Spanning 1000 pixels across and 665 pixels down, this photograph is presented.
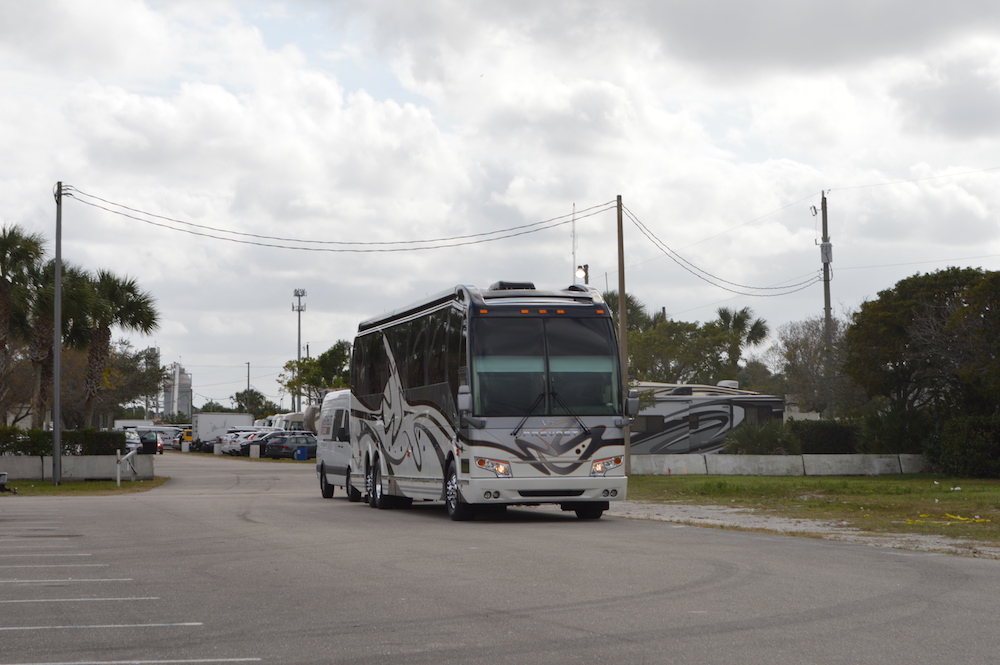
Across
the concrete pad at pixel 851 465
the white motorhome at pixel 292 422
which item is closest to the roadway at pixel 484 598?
the concrete pad at pixel 851 465

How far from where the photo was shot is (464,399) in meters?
17.6

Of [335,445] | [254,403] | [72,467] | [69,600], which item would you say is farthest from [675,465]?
[254,403]

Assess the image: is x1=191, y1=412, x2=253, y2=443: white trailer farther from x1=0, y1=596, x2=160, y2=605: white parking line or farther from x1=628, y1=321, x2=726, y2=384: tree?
x1=0, y1=596, x2=160, y2=605: white parking line

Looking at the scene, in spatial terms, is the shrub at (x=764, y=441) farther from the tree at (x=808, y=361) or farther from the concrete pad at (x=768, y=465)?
the tree at (x=808, y=361)

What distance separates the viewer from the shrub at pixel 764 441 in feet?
122

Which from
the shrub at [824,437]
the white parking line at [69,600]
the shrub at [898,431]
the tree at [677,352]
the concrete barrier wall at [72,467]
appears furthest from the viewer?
the tree at [677,352]

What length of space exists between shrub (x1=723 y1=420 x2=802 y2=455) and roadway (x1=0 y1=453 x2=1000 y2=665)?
21210 mm

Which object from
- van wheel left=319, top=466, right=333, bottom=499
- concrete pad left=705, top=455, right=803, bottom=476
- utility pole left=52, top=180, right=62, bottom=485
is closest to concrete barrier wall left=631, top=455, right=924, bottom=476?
concrete pad left=705, top=455, right=803, bottom=476

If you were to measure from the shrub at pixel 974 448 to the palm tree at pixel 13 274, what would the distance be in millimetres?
28947

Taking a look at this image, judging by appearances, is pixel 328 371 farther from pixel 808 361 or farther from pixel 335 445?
pixel 335 445

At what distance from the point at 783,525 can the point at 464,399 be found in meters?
5.20

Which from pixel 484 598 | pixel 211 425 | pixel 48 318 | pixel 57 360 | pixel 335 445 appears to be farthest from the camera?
pixel 211 425

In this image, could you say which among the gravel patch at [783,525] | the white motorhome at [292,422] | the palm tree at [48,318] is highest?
the palm tree at [48,318]

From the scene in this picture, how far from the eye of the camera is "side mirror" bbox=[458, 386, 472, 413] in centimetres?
1762
